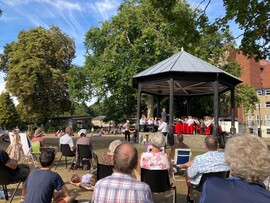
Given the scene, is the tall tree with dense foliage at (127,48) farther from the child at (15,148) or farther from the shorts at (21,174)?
the shorts at (21,174)

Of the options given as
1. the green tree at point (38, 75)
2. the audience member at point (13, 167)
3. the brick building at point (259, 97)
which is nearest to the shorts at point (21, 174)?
the audience member at point (13, 167)

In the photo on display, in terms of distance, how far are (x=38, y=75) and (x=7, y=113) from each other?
8.86m

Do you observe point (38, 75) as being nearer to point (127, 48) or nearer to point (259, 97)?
point (127, 48)

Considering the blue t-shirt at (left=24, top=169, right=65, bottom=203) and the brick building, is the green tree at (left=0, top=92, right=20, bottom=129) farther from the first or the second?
the blue t-shirt at (left=24, top=169, right=65, bottom=203)

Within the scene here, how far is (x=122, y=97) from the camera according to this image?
33875 millimetres

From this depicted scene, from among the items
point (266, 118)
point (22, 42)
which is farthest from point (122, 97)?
point (266, 118)

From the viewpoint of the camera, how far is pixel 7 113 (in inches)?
1825

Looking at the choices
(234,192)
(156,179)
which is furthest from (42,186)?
(234,192)

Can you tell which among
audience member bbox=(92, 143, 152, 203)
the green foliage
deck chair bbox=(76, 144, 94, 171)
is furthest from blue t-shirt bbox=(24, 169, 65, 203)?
the green foliage

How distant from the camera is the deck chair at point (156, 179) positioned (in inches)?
201

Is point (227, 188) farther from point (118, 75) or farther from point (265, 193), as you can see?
point (118, 75)

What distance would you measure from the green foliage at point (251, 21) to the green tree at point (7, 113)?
41.1 metres

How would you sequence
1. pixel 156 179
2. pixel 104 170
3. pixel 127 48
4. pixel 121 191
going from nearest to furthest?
pixel 121 191
pixel 156 179
pixel 104 170
pixel 127 48

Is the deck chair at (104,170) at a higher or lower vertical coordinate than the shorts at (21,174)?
higher
